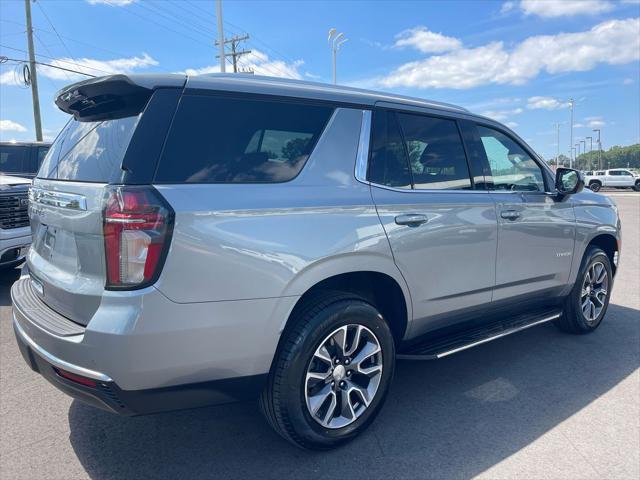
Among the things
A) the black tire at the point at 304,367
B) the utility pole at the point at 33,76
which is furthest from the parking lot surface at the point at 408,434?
the utility pole at the point at 33,76

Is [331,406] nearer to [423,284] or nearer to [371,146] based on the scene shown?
[423,284]

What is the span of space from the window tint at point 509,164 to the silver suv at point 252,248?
36 cm

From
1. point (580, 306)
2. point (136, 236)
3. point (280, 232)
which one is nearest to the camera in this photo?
point (136, 236)

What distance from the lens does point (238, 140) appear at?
237 cm

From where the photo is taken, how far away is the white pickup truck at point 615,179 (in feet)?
129

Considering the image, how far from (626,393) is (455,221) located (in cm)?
176

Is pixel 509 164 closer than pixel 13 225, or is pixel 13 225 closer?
pixel 509 164

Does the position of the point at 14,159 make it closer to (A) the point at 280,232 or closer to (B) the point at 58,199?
(B) the point at 58,199

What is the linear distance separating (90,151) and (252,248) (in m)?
1.00

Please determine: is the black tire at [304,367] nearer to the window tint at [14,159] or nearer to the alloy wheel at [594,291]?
the alloy wheel at [594,291]

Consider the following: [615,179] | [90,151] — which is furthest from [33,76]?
[615,179]

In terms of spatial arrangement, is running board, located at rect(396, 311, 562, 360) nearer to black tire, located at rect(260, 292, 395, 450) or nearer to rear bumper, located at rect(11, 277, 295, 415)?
black tire, located at rect(260, 292, 395, 450)

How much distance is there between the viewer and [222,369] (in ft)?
7.41

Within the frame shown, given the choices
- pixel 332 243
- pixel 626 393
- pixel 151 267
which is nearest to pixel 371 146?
pixel 332 243
